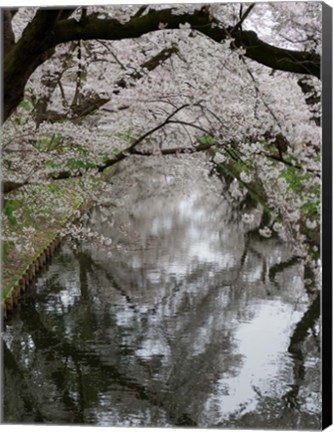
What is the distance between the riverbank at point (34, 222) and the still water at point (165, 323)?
10cm

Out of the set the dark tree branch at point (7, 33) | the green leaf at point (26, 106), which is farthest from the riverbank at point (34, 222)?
the dark tree branch at point (7, 33)

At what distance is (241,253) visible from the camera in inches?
178

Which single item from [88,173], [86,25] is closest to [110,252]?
[88,173]

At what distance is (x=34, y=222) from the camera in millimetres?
4832

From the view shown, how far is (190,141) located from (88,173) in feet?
1.92

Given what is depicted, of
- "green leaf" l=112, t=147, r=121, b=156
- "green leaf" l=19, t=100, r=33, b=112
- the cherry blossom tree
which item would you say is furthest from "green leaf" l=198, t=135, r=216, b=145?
"green leaf" l=19, t=100, r=33, b=112

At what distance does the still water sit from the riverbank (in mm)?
96

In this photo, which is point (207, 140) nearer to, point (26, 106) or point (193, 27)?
point (193, 27)

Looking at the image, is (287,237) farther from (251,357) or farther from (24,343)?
(24,343)

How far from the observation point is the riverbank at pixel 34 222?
4.59 metres

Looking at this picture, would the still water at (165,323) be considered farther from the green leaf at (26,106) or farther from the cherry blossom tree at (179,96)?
the green leaf at (26,106)

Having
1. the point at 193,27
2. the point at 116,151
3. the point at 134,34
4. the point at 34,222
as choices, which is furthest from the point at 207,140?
the point at 34,222

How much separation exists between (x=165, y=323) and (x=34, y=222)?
93cm

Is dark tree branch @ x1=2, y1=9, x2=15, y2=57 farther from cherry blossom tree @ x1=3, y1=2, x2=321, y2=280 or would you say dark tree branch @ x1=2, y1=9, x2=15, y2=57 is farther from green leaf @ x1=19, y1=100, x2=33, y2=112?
green leaf @ x1=19, y1=100, x2=33, y2=112
